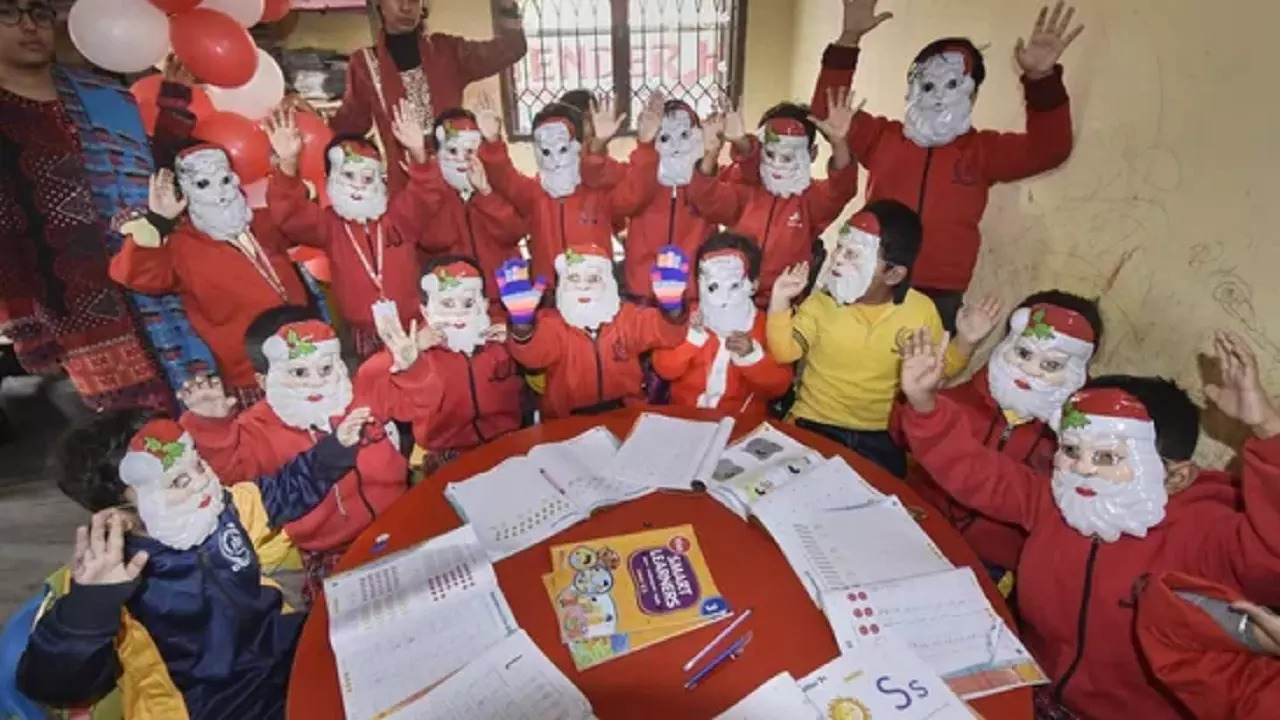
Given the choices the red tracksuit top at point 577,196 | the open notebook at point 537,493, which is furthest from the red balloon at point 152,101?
the open notebook at point 537,493

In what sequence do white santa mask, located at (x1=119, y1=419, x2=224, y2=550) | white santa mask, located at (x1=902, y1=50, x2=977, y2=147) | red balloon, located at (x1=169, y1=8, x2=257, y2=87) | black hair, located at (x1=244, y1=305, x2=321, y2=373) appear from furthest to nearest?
red balloon, located at (x1=169, y1=8, x2=257, y2=87) < white santa mask, located at (x1=902, y1=50, x2=977, y2=147) < black hair, located at (x1=244, y1=305, x2=321, y2=373) < white santa mask, located at (x1=119, y1=419, x2=224, y2=550)

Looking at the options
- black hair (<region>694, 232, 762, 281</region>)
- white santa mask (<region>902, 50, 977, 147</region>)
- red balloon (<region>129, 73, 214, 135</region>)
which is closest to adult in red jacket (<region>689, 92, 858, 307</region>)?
white santa mask (<region>902, 50, 977, 147</region>)

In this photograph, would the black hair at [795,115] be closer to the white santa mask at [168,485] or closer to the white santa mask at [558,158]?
the white santa mask at [558,158]

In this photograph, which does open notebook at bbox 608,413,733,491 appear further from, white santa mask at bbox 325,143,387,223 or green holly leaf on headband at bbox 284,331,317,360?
white santa mask at bbox 325,143,387,223

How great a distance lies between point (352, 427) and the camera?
1787mm

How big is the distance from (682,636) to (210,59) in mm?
2427

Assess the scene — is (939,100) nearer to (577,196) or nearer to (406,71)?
(577,196)

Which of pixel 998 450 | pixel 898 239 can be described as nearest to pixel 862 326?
pixel 898 239

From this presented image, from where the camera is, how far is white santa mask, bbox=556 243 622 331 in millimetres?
2266

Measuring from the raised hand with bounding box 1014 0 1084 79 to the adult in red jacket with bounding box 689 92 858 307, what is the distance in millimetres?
526

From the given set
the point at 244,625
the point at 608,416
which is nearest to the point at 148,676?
the point at 244,625

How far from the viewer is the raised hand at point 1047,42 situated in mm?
2383

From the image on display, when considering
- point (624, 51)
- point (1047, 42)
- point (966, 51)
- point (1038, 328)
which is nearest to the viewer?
point (1038, 328)

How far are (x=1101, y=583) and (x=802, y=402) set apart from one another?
98 cm
